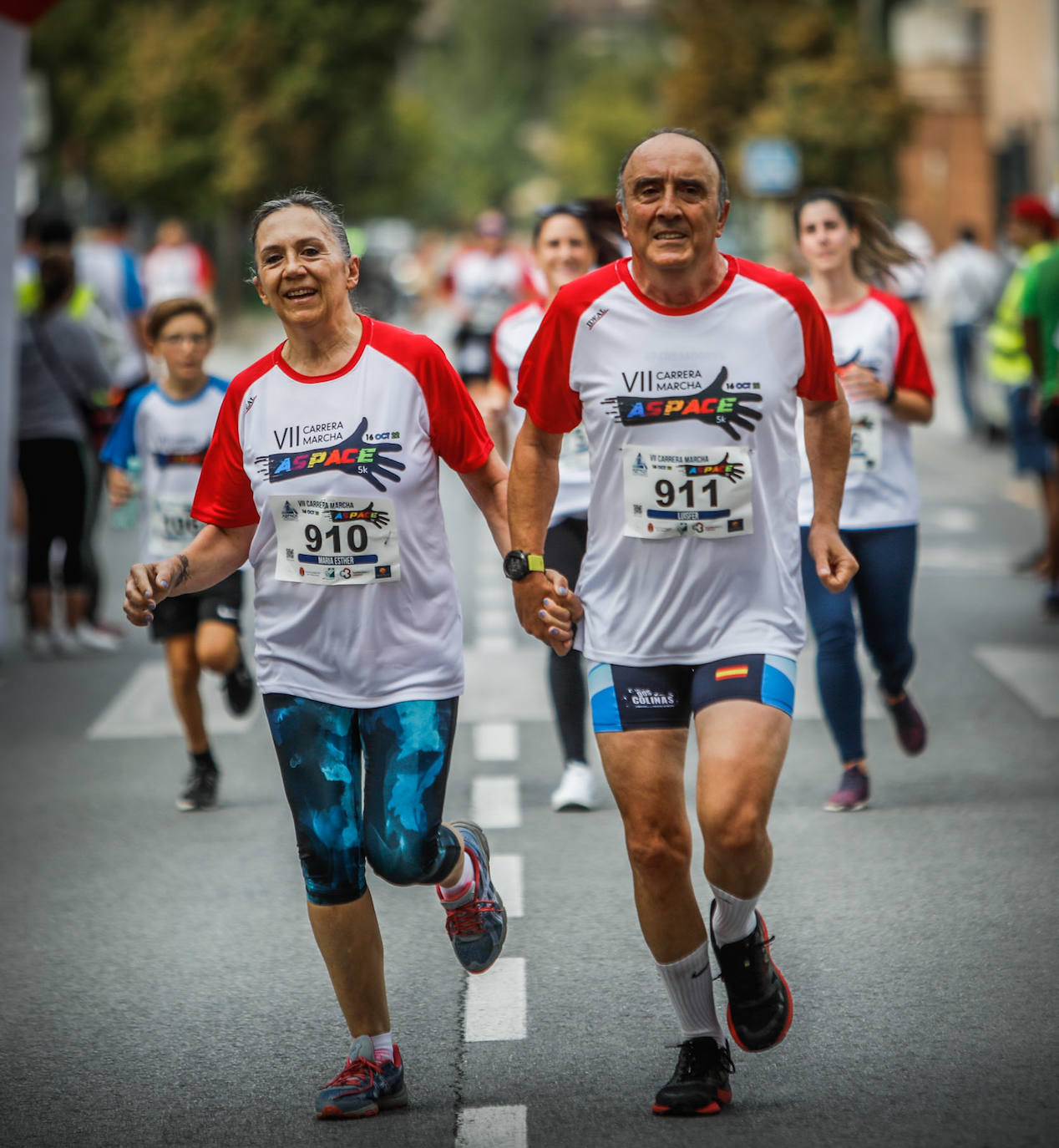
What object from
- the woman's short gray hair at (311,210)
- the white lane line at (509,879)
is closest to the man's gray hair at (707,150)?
the woman's short gray hair at (311,210)

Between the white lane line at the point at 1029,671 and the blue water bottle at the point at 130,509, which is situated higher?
the blue water bottle at the point at 130,509

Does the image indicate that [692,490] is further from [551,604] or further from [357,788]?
[357,788]

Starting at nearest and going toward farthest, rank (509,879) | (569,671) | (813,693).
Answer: (509,879) → (569,671) → (813,693)

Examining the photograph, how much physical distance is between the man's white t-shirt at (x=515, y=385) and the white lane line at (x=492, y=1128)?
2.89 m

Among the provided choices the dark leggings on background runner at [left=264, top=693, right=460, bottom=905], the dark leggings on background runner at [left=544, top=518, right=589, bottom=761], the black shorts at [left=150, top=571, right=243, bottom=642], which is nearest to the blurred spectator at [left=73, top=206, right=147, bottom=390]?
the black shorts at [left=150, top=571, right=243, bottom=642]

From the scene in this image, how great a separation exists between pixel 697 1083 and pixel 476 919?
80 centimetres

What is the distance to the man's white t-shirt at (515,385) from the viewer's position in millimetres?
7141

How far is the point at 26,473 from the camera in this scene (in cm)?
1105

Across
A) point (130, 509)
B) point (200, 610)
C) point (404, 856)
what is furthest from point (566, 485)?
point (404, 856)

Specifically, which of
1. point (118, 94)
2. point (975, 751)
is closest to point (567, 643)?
point (975, 751)

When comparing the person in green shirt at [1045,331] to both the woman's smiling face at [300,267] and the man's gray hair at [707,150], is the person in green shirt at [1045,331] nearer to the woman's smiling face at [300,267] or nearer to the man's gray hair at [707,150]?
the man's gray hair at [707,150]

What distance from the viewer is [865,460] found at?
23.1 feet

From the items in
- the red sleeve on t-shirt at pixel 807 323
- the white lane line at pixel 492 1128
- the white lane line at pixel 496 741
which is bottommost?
the white lane line at pixel 496 741

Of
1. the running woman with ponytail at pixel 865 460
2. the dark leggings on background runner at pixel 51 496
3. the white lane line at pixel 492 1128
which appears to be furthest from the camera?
the dark leggings on background runner at pixel 51 496
